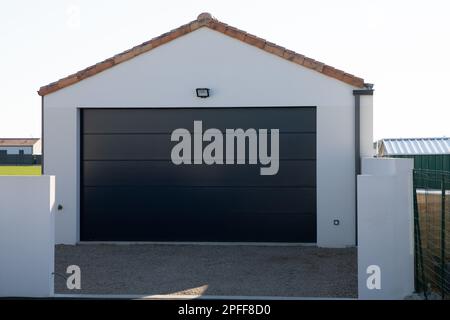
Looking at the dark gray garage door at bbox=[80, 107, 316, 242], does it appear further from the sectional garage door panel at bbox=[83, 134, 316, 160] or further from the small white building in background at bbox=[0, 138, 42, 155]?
the small white building in background at bbox=[0, 138, 42, 155]

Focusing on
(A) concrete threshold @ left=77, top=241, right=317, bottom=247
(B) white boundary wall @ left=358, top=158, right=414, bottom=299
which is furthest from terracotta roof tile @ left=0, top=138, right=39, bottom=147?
(B) white boundary wall @ left=358, top=158, right=414, bottom=299

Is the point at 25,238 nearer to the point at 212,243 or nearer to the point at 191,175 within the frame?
the point at 191,175

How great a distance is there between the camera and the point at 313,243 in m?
11.6

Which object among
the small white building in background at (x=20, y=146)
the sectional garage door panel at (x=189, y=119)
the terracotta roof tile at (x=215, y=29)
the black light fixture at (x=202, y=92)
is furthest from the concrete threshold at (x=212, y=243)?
the small white building in background at (x=20, y=146)

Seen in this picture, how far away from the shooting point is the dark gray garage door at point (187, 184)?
1169cm

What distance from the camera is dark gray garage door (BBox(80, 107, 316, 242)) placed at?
11688 millimetres

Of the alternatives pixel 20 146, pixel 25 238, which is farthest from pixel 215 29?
pixel 20 146

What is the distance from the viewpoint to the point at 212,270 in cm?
934

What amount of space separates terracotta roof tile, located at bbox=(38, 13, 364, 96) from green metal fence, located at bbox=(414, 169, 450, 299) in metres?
3.95

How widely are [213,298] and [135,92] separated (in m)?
5.59

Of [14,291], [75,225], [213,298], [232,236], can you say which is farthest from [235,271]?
[75,225]

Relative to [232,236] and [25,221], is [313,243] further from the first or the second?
[25,221]

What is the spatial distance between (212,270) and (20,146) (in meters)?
71.9

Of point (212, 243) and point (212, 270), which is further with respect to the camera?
point (212, 243)
